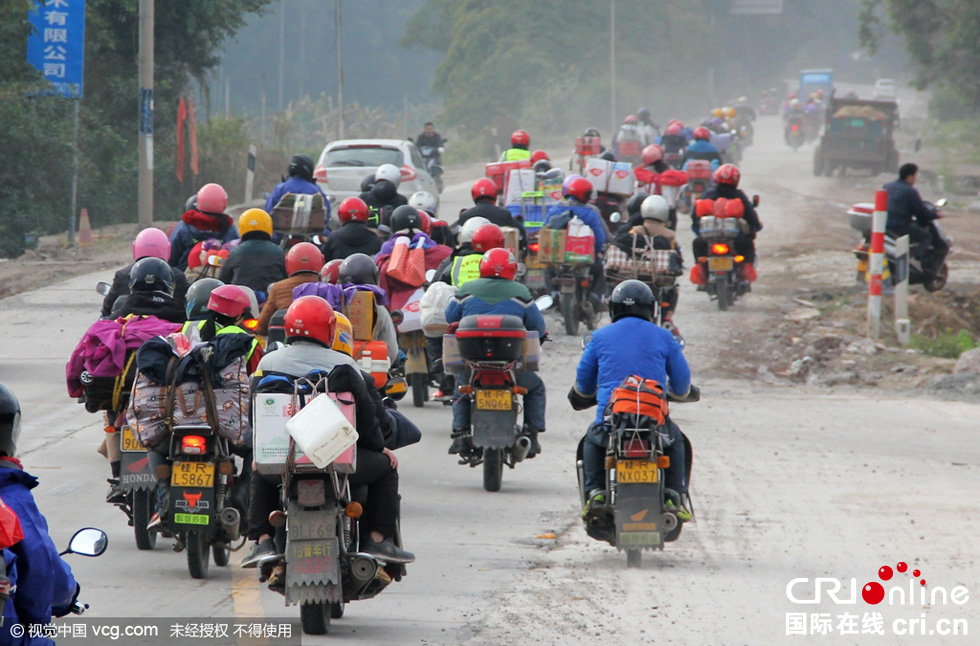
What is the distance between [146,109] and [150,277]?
49.8 feet

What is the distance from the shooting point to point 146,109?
2289 centimetres

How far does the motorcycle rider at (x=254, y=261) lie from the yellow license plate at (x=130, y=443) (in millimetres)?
3216

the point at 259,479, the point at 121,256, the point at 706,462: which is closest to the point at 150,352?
the point at 259,479

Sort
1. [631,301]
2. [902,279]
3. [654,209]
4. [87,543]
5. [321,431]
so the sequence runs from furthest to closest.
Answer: [902,279] < [654,209] < [631,301] < [321,431] < [87,543]

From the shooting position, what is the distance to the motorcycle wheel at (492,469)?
32.3 feet

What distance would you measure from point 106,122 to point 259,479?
1001 inches

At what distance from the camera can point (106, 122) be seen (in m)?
30.2

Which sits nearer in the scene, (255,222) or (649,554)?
(649,554)

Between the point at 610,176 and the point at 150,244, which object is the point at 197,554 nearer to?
the point at 150,244

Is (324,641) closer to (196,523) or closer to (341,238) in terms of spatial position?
(196,523)

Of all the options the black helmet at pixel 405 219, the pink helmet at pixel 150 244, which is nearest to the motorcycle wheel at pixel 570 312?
the black helmet at pixel 405 219

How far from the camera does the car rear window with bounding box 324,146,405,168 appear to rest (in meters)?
24.3

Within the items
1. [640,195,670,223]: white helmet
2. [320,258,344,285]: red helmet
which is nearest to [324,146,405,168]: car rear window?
[640,195,670,223]: white helmet

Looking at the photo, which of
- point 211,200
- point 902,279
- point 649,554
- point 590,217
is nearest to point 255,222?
point 211,200
